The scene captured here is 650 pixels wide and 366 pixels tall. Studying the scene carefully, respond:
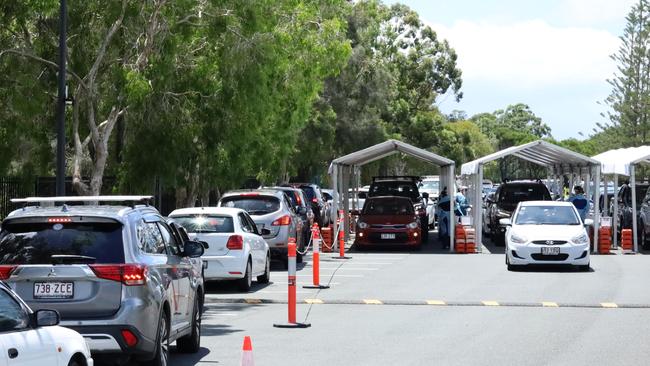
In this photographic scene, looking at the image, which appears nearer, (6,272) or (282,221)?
(6,272)

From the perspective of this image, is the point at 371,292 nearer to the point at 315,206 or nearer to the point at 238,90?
the point at 238,90

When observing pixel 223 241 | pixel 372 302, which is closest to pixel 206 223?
pixel 223 241

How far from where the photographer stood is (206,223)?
829 inches

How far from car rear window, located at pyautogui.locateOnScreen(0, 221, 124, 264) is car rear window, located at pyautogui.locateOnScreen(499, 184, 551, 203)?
2603 centimetres

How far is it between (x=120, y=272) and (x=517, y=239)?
54.4 ft

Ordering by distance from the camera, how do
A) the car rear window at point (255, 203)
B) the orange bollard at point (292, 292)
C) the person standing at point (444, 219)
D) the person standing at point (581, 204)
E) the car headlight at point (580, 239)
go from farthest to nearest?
the person standing at point (444, 219), the person standing at point (581, 204), the car rear window at point (255, 203), the car headlight at point (580, 239), the orange bollard at point (292, 292)

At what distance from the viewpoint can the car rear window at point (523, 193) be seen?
3581 centimetres

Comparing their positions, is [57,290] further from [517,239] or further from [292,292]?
[517,239]

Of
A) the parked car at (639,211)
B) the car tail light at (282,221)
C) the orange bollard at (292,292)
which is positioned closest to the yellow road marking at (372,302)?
the orange bollard at (292,292)

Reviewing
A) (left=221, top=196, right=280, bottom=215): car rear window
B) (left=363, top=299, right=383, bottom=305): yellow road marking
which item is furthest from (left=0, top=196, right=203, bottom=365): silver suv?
(left=221, top=196, right=280, bottom=215): car rear window

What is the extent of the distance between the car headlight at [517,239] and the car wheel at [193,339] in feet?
44.8

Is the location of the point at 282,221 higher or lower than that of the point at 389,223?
higher

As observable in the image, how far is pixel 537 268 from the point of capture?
27.2m

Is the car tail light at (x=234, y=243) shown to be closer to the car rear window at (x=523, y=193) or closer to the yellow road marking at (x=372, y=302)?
the yellow road marking at (x=372, y=302)
